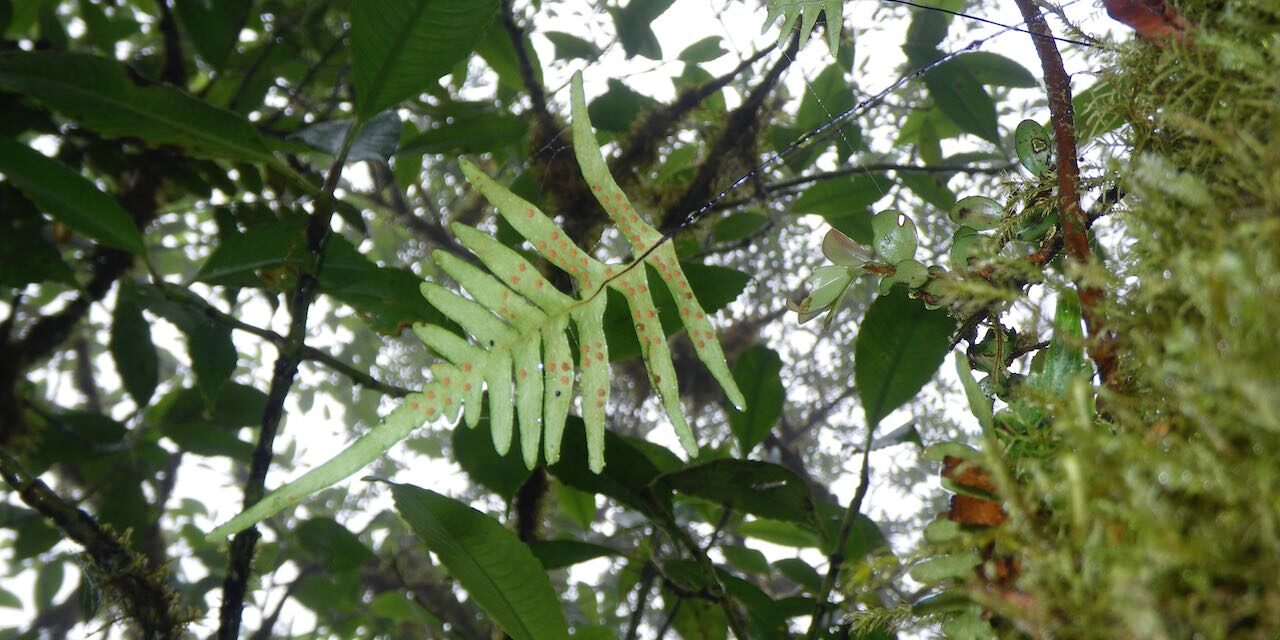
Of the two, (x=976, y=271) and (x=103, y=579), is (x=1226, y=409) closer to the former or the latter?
(x=976, y=271)

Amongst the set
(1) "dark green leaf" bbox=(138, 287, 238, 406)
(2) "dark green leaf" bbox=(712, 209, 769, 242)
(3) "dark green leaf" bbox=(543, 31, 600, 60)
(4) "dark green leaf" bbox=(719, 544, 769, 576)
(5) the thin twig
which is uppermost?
(3) "dark green leaf" bbox=(543, 31, 600, 60)

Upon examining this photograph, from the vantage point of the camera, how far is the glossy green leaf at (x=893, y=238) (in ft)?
1.78

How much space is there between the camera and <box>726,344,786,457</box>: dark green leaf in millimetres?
1078

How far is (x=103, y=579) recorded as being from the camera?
0.71 metres

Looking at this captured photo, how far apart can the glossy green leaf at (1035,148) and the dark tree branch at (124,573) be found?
2.35ft

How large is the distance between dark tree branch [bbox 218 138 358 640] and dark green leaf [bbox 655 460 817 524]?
13.6 inches

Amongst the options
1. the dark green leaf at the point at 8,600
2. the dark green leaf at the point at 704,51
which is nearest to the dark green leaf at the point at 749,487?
the dark green leaf at the point at 704,51

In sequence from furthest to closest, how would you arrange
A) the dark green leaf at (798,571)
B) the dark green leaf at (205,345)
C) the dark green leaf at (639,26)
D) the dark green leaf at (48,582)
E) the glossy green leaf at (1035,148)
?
the dark green leaf at (48,582) < the dark green leaf at (639,26) < the dark green leaf at (798,571) < the dark green leaf at (205,345) < the glossy green leaf at (1035,148)

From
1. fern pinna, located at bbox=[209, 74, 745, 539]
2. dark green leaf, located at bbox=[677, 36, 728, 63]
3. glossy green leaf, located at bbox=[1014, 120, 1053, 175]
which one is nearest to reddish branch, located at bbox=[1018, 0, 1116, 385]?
glossy green leaf, located at bbox=[1014, 120, 1053, 175]

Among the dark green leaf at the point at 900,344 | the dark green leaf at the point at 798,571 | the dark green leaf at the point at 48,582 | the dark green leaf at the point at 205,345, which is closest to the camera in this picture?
the dark green leaf at the point at 900,344

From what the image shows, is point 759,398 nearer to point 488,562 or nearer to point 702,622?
point 702,622

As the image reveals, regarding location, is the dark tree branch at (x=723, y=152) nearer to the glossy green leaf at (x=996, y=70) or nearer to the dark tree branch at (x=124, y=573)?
the glossy green leaf at (x=996, y=70)

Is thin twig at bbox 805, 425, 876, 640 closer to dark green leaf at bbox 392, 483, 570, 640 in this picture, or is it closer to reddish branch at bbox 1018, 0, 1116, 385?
dark green leaf at bbox 392, 483, 570, 640

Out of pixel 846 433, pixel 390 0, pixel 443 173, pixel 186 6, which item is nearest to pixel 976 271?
pixel 390 0
